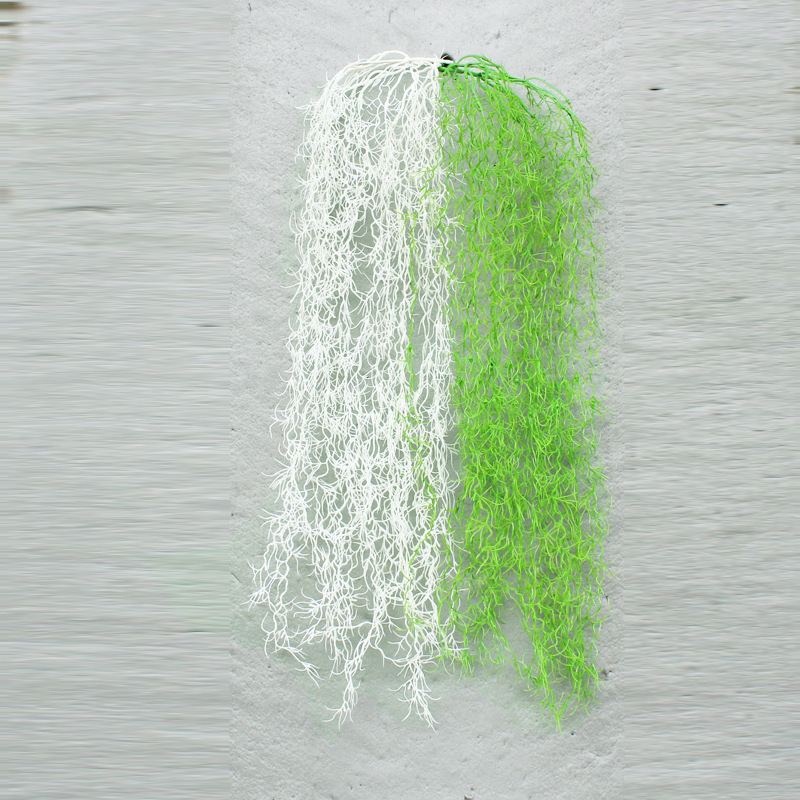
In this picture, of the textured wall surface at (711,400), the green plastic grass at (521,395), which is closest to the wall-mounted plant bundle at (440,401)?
the green plastic grass at (521,395)

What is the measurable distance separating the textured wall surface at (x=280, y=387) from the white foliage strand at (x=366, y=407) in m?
0.05

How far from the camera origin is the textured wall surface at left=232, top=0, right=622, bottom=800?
131cm

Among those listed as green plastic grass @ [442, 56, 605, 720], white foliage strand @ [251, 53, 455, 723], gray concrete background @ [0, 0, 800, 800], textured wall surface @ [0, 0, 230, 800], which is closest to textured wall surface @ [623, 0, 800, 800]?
gray concrete background @ [0, 0, 800, 800]

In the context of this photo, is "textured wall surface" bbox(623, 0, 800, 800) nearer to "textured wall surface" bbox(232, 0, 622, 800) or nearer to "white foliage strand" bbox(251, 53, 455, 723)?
"textured wall surface" bbox(232, 0, 622, 800)

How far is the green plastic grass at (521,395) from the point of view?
132 centimetres

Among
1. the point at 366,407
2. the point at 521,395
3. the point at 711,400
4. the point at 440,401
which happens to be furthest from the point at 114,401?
the point at 711,400

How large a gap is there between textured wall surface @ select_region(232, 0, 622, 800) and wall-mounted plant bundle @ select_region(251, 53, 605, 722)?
0.05 m

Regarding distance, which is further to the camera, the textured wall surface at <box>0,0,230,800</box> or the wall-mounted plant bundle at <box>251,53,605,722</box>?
the wall-mounted plant bundle at <box>251,53,605,722</box>

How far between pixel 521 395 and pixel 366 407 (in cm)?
31

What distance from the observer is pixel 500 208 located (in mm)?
1318

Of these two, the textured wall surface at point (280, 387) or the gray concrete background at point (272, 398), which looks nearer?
the gray concrete background at point (272, 398)

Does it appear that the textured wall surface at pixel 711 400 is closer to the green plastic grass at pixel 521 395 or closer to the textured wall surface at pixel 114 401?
the green plastic grass at pixel 521 395

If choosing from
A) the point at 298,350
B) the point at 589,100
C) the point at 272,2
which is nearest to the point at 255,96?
the point at 272,2

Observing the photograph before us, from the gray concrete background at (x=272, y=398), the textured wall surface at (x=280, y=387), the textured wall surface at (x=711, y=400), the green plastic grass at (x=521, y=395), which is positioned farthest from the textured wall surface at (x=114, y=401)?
the textured wall surface at (x=711, y=400)
